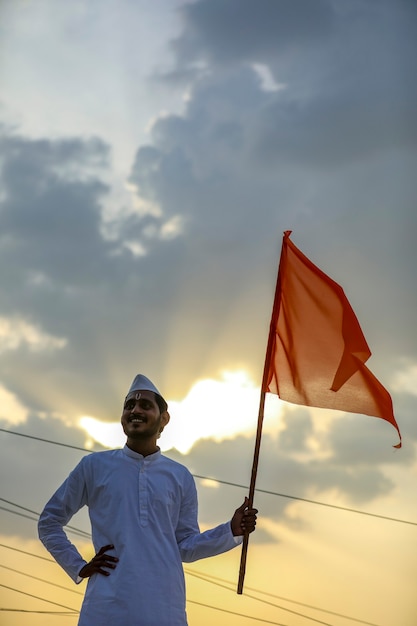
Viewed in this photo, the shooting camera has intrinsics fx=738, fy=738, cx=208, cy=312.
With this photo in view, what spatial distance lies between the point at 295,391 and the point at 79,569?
7.61ft

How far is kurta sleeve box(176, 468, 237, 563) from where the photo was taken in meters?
4.87

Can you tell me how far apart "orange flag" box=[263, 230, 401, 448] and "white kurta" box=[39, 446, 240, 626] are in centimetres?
132

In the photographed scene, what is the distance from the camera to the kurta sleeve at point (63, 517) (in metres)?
4.73

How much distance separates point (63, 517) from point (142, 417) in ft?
2.71

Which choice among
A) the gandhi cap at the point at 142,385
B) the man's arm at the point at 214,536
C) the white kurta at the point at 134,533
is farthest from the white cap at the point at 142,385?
the man's arm at the point at 214,536

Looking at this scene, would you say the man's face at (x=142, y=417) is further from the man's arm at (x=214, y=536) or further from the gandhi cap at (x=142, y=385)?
the man's arm at (x=214, y=536)

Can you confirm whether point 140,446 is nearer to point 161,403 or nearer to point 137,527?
point 161,403

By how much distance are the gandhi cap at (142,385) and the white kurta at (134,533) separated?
0.49m

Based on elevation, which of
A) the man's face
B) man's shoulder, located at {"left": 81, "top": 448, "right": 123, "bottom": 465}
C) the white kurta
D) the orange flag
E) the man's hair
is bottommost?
the white kurta

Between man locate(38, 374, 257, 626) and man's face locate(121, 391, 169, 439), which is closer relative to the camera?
man locate(38, 374, 257, 626)

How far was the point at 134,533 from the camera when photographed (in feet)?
14.8

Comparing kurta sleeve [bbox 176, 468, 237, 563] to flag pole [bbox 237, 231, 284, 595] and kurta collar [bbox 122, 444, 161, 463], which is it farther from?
kurta collar [bbox 122, 444, 161, 463]

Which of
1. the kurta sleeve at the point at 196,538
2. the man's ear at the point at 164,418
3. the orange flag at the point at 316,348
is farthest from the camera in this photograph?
the orange flag at the point at 316,348

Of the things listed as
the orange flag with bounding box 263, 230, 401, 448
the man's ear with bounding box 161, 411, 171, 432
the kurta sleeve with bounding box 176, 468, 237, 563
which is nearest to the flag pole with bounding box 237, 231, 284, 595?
the orange flag with bounding box 263, 230, 401, 448
